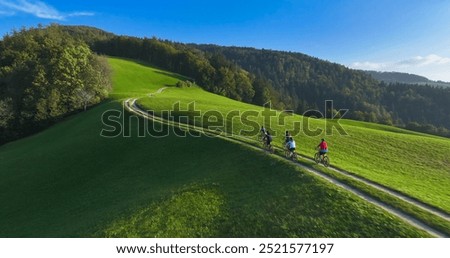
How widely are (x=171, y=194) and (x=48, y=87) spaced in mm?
63265

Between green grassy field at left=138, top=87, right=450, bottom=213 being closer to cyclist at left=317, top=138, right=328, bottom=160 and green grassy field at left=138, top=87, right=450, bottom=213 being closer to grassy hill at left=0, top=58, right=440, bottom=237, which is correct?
grassy hill at left=0, top=58, right=440, bottom=237

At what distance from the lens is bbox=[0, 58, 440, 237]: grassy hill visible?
69.7ft

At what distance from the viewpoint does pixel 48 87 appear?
77062 mm

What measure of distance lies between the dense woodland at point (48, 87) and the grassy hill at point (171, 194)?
23515 mm

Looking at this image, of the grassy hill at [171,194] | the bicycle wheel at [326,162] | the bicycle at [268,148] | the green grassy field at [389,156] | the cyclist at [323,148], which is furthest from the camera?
the bicycle at [268,148]

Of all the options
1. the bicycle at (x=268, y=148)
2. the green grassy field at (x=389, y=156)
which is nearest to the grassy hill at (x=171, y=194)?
the green grassy field at (x=389, y=156)

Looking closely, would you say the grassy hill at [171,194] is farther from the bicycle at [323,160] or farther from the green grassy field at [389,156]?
the bicycle at [323,160]

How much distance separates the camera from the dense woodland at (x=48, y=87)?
74.8 meters

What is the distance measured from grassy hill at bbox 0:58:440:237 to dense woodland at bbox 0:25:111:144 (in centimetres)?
2352

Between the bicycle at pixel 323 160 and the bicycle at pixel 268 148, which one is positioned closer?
the bicycle at pixel 323 160

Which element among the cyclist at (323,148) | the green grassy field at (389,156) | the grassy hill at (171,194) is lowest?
the grassy hill at (171,194)

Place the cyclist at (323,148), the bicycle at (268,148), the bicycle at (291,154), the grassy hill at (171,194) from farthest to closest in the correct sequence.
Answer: the bicycle at (268,148)
the bicycle at (291,154)
the cyclist at (323,148)
the grassy hill at (171,194)

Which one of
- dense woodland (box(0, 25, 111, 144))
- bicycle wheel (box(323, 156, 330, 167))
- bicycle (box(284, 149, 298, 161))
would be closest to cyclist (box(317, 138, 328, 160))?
bicycle wheel (box(323, 156, 330, 167))

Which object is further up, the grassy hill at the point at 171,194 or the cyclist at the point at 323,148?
Answer: the cyclist at the point at 323,148
